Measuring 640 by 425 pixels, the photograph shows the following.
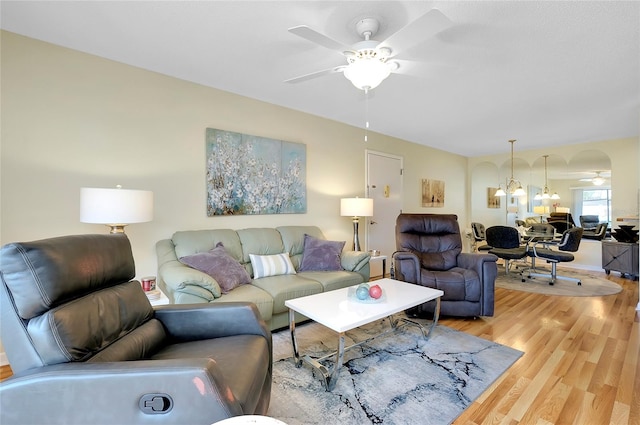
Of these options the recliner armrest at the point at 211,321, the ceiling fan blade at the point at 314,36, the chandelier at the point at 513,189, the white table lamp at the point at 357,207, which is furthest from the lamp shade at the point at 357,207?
the chandelier at the point at 513,189

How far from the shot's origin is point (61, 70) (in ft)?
7.52

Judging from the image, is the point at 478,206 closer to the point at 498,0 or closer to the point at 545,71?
the point at 545,71

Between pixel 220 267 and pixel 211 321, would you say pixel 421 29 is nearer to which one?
pixel 211 321

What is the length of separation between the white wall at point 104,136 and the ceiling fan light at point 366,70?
69.0 inches

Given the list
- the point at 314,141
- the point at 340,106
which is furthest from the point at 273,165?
the point at 340,106

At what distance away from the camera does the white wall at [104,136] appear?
2.14 m

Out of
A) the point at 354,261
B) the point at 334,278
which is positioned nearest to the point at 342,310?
the point at 334,278

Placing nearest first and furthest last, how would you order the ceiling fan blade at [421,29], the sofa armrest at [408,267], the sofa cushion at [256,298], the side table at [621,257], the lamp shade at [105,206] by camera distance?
1. the ceiling fan blade at [421,29]
2. the lamp shade at [105,206]
3. the sofa cushion at [256,298]
4. the sofa armrest at [408,267]
5. the side table at [621,257]

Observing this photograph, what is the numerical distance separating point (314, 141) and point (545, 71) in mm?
2504

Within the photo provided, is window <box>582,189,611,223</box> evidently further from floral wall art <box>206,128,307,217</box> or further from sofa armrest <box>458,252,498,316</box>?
floral wall art <box>206,128,307,217</box>

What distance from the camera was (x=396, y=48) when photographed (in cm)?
184

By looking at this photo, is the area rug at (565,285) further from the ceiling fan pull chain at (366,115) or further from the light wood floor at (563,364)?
the ceiling fan pull chain at (366,115)

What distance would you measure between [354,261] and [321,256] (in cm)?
37

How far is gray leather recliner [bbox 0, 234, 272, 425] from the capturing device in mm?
942
